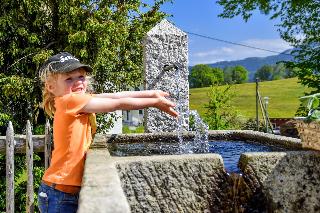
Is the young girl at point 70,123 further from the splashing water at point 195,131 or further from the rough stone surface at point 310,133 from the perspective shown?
the splashing water at point 195,131

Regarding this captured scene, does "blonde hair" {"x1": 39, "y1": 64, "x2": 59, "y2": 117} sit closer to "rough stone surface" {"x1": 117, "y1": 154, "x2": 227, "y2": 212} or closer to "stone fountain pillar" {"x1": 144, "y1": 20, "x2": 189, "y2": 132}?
"rough stone surface" {"x1": 117, "y1": 154, "x2": 227, "y2": 212}

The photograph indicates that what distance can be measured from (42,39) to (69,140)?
13960 mm

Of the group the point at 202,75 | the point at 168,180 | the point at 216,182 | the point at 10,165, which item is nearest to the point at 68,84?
the point at 168,180

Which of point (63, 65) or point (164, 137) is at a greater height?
point (63, 65)

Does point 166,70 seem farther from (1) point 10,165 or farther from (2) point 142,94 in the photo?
(2) point 142,94

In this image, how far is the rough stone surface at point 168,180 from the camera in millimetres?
3043

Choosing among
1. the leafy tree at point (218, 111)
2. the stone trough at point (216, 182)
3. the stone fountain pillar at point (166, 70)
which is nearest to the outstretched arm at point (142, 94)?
the stone trough at point (216, 182)

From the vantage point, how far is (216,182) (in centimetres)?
314

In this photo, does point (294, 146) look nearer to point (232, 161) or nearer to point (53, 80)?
point (232, 161)

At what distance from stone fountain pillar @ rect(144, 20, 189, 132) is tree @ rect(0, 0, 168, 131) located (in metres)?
8.22

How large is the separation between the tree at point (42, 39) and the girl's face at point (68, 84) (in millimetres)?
11867

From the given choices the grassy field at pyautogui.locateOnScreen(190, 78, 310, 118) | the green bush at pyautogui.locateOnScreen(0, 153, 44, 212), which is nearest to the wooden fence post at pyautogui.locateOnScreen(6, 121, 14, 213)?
the green bush at pyautogui.locateOnScreen(0, 153, 44, 212)

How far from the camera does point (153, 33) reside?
6895 millimetres

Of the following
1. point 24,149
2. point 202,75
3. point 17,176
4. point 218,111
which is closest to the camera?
point 24,149
